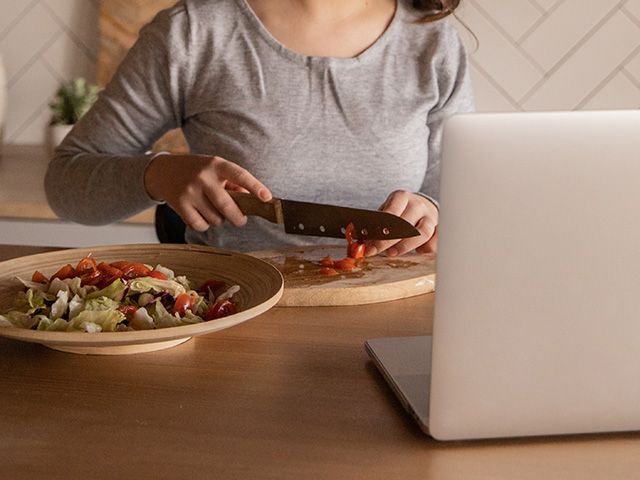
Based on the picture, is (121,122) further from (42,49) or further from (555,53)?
(555,53)

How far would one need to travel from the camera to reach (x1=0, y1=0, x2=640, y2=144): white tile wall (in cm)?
233

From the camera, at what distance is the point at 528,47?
237cm

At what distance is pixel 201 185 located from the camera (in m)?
1.08

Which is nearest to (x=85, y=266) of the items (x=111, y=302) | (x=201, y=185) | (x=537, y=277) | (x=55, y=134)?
(x=111, y=302)

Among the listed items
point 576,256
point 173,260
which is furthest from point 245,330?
point 576,256

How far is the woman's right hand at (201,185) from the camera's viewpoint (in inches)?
41.5

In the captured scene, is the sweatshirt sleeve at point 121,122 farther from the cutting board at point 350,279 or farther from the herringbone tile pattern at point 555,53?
the herringbone tile pattern at point 555,53

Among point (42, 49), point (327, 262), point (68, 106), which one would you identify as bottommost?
point (68, 106)

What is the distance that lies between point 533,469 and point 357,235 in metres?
0.57

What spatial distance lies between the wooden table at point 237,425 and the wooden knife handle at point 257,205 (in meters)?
0.34

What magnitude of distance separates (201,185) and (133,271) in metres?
0.31

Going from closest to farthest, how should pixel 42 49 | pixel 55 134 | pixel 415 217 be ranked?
pixel 415 217
pixel 55 134
pixel 42 49

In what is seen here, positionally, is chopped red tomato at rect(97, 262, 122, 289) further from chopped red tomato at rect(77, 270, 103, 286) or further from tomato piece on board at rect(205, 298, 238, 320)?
tomato piece on board at rect(205, 298, 238, 320)

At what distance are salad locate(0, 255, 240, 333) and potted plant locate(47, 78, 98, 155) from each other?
5.28ft
